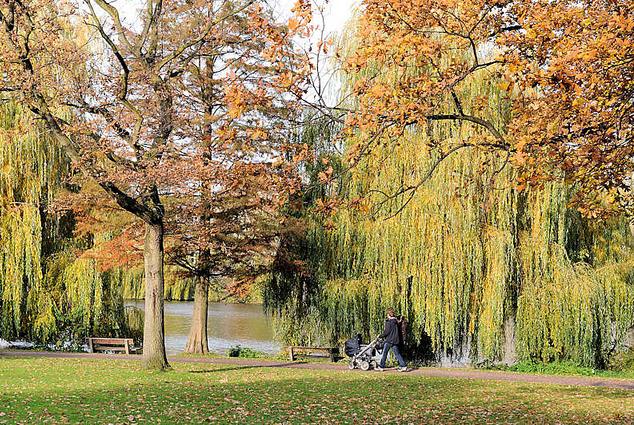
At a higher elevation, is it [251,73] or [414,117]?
[251,73]

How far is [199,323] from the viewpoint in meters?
23.3

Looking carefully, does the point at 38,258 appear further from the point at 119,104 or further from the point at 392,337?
the point at 392,337

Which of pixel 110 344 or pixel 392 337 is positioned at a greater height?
pixel 392 337

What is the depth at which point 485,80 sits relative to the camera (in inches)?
783

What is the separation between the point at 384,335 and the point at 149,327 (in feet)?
18.9

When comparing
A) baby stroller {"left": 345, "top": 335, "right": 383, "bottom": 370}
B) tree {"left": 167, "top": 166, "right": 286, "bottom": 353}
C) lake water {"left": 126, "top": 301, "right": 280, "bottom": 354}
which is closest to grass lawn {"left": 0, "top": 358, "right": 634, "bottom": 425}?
baby stroller {"left": 345, "top": 335, "right": 383, "bottom": 370}

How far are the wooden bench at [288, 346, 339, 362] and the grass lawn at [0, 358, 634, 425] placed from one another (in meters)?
3.61

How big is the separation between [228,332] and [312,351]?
710 inches

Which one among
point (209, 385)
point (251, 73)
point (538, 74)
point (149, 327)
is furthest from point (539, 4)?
point (251, 73)

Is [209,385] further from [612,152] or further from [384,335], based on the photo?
[612,152]

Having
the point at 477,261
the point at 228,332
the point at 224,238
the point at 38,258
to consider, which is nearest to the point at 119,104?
the point at 224,238

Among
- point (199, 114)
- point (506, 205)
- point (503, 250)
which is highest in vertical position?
point (199, 114)

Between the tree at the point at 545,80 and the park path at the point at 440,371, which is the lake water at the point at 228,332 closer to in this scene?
the park path at the point at 440,371

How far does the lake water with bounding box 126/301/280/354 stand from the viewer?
95.7 feet
